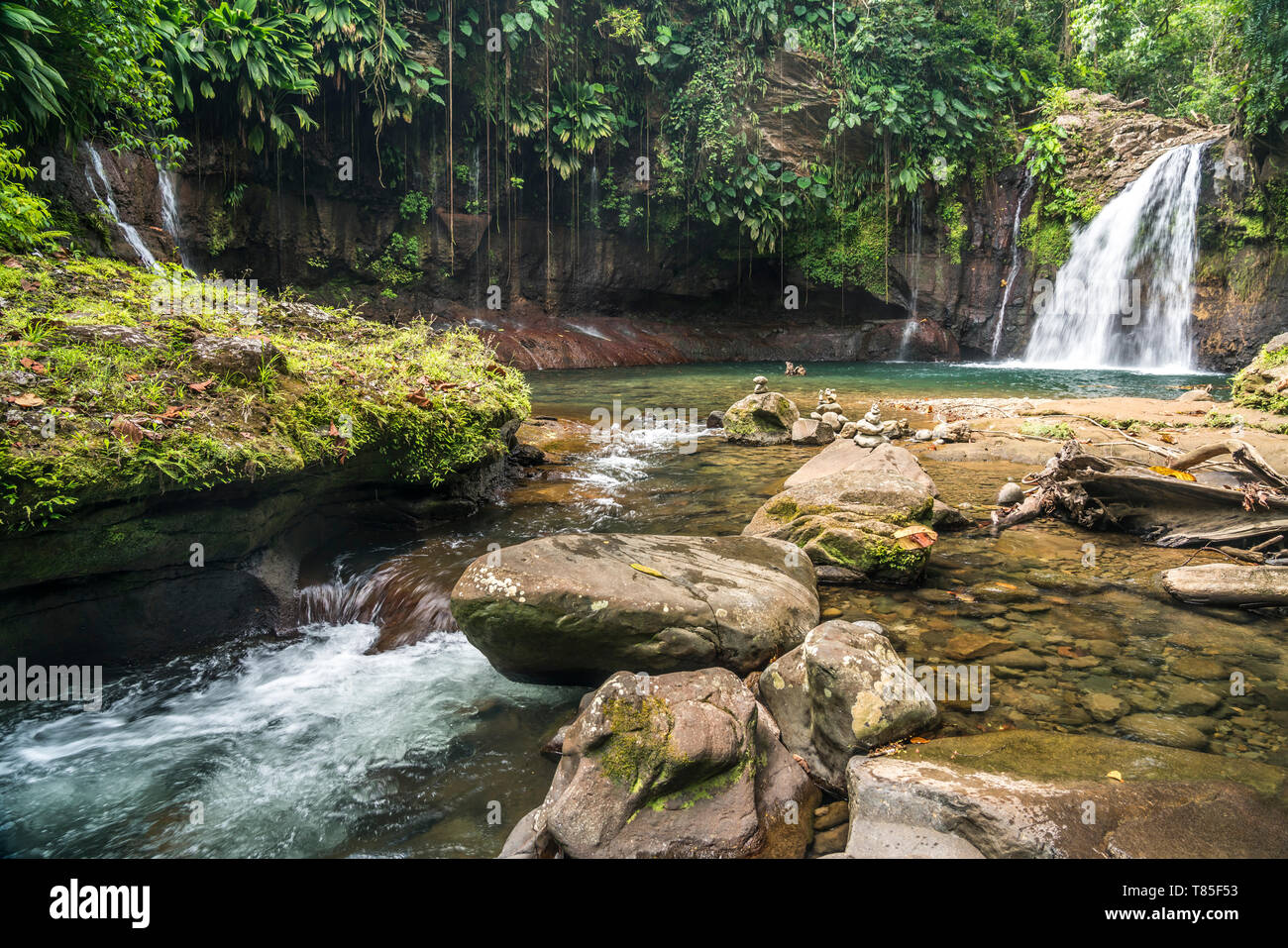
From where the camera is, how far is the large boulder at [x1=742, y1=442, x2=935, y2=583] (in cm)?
416

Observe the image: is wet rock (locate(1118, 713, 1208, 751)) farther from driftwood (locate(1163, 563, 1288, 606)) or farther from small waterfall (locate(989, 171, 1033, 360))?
small waterfall (locate(989, 171, 1033, 360))

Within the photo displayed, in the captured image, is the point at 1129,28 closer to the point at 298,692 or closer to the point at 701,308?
the point at 701,308

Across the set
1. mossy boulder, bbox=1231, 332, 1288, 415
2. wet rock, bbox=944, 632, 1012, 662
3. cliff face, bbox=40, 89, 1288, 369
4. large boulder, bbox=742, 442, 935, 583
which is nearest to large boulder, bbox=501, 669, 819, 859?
wet rock, bbox=944, 632, 1012, 662

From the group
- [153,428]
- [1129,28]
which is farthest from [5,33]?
[1129,28]

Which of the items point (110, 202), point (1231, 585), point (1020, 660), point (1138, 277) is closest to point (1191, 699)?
point (1020, 660)

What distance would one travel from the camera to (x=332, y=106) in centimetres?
1692

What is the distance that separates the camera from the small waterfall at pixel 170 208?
40.9ft

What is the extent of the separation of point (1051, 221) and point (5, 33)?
22.4m

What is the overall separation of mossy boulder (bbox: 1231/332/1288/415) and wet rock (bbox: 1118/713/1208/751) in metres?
8.03

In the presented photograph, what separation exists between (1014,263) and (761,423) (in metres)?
16.4

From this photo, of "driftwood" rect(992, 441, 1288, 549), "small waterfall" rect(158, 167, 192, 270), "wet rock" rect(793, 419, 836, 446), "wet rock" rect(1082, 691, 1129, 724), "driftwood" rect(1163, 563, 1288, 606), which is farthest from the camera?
"small waterfall" rect(158, 167, 192, 270)

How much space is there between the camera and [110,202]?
9.27m

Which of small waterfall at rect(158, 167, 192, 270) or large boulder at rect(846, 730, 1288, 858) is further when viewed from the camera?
small waterfall at rect(158, 167, 192, 270)

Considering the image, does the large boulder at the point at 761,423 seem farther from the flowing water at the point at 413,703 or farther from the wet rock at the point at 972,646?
the wet rock at the point at 972,646
